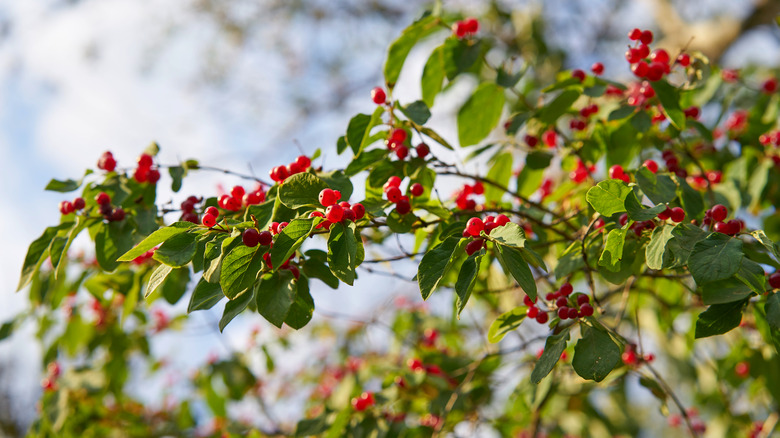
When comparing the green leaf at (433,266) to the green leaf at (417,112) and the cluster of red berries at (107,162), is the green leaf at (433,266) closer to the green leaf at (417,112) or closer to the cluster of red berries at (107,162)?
the green leaf at (417,112)

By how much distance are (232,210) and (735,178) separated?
72.3 inches

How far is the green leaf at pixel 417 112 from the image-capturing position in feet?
4.54

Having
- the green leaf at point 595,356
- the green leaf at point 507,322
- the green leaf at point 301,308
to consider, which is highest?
the green leaf at point 301,308

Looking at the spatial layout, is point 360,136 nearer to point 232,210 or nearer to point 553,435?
point 232,210

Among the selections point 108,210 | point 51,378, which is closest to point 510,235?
point 108,210

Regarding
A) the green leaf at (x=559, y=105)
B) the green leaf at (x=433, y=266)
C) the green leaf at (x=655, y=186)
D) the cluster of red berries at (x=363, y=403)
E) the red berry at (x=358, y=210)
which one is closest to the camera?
the green leaf at (x=433, y=266)

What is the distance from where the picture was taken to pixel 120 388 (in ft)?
8.59

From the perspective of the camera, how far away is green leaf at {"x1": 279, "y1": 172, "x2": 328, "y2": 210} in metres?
1.18

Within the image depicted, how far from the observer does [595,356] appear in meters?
1.11

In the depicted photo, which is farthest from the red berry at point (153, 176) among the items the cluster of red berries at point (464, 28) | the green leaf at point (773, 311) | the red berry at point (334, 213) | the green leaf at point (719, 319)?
the green leaf at point (773, 311)

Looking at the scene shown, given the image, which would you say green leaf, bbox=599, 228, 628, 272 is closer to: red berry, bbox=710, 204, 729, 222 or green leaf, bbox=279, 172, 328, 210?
red berry, bbox=710, 204, 729, 222

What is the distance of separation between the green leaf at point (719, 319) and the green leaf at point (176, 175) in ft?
4.37

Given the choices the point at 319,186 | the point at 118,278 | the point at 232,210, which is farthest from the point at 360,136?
the point at 118,278

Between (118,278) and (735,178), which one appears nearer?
(118,278)
